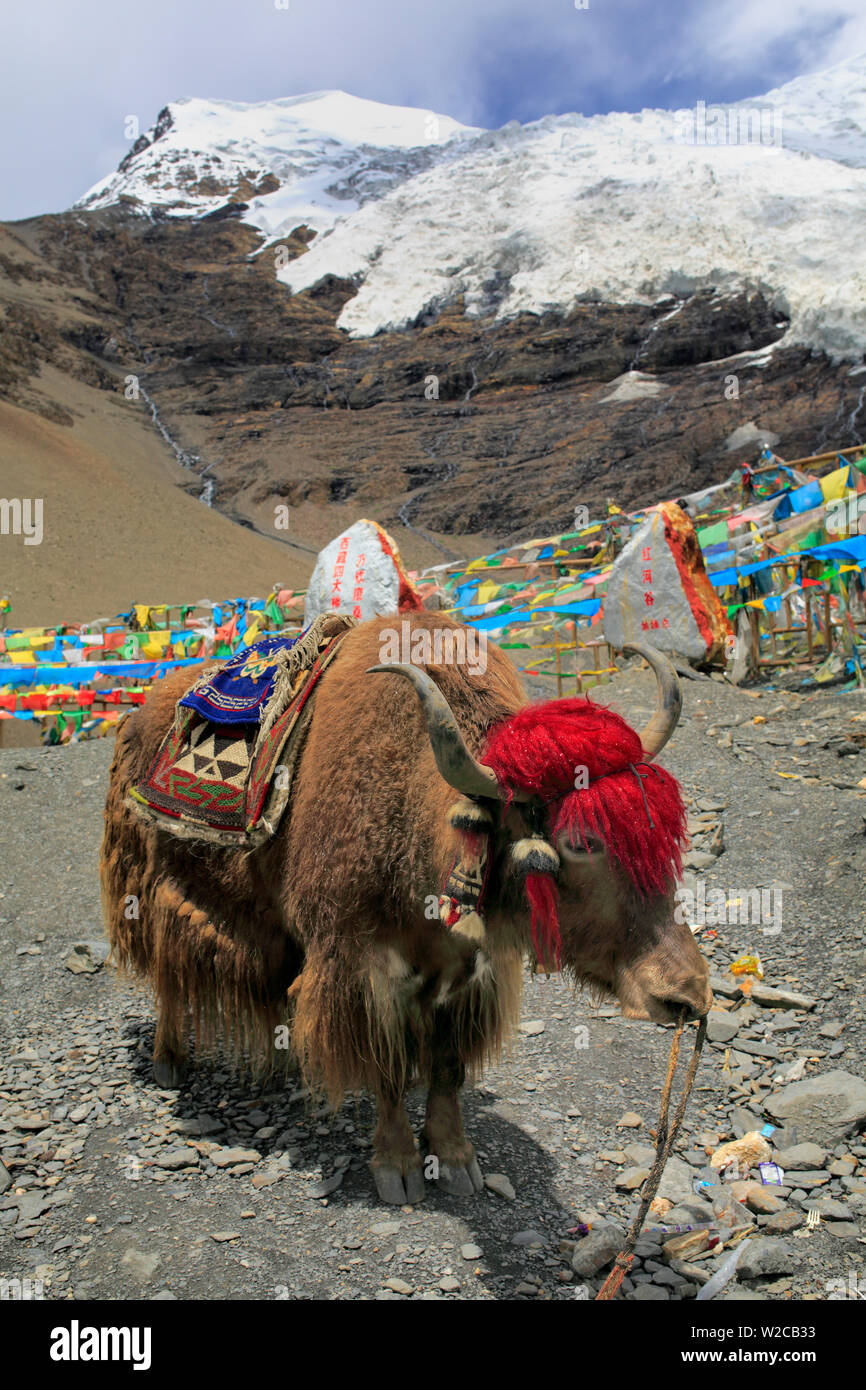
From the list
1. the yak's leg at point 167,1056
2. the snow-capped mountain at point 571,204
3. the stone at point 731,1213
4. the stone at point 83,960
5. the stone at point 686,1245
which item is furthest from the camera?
the snow-capped mountain at point 571,204

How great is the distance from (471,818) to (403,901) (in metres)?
0.51

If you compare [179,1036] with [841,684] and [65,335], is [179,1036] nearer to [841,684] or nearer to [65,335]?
[841,684]

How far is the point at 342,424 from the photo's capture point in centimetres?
5247

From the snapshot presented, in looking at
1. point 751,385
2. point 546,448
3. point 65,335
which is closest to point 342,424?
point 546,448

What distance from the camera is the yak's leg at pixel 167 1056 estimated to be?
3.46 metres

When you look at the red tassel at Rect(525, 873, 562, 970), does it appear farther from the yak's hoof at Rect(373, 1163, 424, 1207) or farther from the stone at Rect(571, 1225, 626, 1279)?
the yak's hoof at Rect(373, 1163, 424, 1207)

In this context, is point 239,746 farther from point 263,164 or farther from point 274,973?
point 263,164

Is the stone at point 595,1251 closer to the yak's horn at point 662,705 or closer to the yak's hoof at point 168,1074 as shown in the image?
the yak's horn at point 662,705

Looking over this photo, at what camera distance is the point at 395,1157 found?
8.92 feet

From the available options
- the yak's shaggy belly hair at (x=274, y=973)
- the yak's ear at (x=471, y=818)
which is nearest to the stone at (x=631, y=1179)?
the yak's shaggy belly hair at (x=274, y=973)

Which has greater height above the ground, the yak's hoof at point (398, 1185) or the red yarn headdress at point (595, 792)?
the red yarn headdress at point (595, 792)

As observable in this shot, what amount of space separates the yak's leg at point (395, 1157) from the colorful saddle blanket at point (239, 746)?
0.95m

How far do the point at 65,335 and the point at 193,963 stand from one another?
60665 mm

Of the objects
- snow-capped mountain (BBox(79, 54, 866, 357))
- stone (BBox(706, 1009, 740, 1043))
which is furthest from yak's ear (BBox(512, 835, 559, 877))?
snow-capped mountain (BBox(79, 54, 866, 357))
